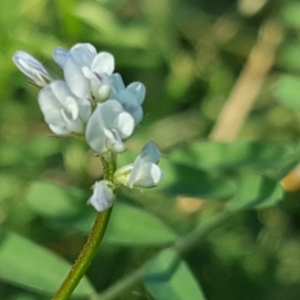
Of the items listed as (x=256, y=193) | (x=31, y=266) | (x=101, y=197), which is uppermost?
(x=101, y=197)

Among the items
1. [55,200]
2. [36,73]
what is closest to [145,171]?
[36,73]

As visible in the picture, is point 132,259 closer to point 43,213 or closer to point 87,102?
point 43,213

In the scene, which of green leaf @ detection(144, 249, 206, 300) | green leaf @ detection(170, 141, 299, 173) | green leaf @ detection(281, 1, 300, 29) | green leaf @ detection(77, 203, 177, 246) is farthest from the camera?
green leaf @ detection(281, 1, 300, 29)

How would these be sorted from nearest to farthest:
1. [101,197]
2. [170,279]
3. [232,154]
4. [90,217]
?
[101,197], [170,279], [90,217], [232,154]

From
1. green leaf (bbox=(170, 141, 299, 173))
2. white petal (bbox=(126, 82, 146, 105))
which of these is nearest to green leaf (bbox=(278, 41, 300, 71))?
green leaf (bbox=(170, 141, 299, 173))

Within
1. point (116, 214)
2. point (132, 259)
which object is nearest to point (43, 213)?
point (116, 214)

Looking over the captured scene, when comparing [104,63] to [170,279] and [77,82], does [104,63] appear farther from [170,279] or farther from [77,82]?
[170,279]

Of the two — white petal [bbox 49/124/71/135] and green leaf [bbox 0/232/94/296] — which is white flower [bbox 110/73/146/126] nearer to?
white petal [bbox 49/124/71/135]
